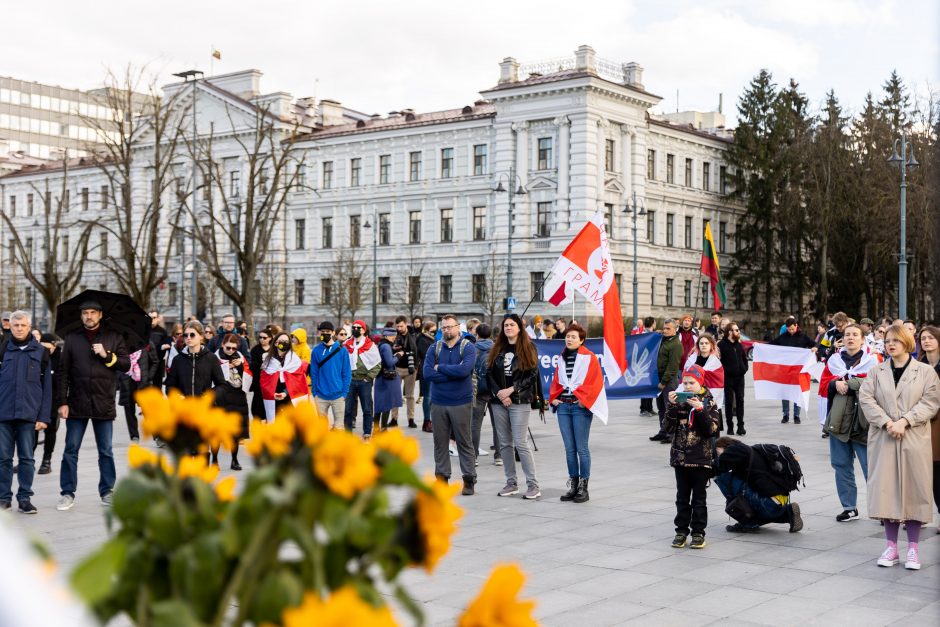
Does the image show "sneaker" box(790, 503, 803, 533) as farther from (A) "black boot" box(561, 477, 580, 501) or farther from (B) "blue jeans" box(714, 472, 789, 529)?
(A) "black boot" box(561, 477, 580, 501)

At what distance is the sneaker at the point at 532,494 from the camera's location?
12398 millimetres

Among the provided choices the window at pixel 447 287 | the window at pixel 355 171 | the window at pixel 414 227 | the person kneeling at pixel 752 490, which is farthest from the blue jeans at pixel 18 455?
the window at pixel 355 171

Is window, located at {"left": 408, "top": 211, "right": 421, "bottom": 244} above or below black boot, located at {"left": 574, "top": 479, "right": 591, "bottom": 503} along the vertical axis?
above

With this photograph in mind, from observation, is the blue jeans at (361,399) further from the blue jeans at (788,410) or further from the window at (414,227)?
the window at (414,227)

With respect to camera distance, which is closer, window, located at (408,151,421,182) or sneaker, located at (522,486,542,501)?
sneaker, located at (522,486,542,501)

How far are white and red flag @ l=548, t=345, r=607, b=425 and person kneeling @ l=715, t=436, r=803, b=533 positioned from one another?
6.33 ft

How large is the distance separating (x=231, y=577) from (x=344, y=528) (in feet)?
0.66

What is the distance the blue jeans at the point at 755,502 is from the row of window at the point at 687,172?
180ft

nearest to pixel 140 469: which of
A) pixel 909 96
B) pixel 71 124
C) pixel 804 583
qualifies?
pixel 804 583

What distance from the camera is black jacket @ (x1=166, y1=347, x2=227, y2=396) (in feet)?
46.8

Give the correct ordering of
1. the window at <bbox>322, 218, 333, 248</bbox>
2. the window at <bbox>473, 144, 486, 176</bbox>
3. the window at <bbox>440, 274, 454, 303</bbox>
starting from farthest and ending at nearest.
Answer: the window at <bbox>322, 218, 333, 248</bbox> → the window at <bbox>440, 274, 454, 303</bbox> → the window at <bbox>473, 144, 486, 176</bbox>

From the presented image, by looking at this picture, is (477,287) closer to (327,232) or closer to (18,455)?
(327,232)

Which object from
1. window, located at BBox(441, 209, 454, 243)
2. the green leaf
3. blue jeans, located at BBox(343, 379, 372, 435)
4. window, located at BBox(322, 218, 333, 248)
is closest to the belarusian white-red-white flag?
blue jeans, located at BBox(343, 379, 372, 435)

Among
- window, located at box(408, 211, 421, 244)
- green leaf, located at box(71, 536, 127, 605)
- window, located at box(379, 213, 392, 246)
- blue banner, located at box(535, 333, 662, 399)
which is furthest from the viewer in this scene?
window, located at box(379, 213, 392, 246)
